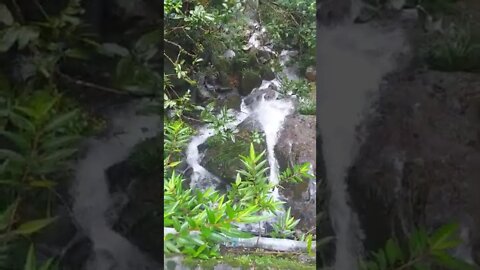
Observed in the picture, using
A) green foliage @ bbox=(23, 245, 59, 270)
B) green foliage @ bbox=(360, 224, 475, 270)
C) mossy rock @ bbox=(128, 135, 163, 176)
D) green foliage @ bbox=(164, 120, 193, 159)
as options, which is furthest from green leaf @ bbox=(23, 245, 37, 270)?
green foliage @ bbox=(360, 224, 475, 270)

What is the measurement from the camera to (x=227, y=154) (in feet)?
4.03

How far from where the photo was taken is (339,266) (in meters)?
1.04

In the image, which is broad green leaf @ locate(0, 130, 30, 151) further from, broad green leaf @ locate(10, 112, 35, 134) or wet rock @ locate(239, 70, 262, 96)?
wet rock @ locate(239, 70, 262, 96)

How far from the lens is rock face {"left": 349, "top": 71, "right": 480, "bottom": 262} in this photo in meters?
0.99

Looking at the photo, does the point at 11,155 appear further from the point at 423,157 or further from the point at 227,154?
the point at 423,157

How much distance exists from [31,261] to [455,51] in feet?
2.59

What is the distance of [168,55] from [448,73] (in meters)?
0.55

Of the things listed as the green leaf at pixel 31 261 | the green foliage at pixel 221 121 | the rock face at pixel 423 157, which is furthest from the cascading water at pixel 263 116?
the green leaf at pixel 31 261

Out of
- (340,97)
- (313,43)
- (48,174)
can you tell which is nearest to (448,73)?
(340,97)

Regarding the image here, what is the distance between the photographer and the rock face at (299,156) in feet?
3.92

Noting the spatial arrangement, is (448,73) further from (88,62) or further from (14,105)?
(14,105)

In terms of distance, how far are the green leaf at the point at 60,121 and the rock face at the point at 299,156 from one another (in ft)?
1.34

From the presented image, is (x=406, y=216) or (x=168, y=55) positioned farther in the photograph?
(x=168, y=55)

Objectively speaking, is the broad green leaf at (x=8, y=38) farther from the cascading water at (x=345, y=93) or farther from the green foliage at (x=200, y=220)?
the cascading water at (x=345, y=93)
